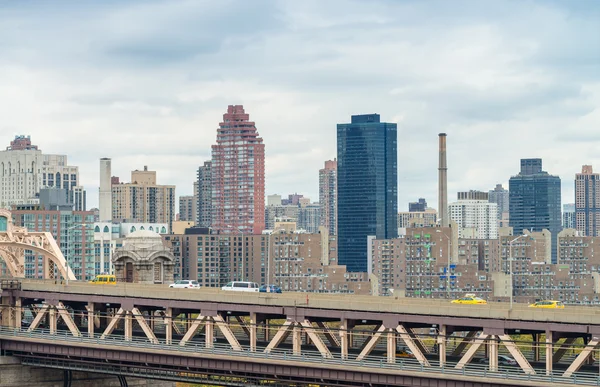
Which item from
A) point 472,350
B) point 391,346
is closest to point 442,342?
point 472,350

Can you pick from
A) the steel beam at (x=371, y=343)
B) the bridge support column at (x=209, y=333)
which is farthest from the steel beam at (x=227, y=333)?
the steel beam at (x=371, y=343)

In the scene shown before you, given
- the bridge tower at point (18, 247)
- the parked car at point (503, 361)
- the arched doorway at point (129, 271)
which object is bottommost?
the parked car at point (503, 361)

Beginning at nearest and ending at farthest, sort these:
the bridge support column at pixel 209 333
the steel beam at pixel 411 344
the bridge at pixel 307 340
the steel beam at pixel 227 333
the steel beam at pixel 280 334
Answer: the bridge at pixel 307 340
the steel beam at pixel 411 344
the steel beam at pixel 280 334
the steel beam at pixel 227 333
the bridge support column at pixel 209 333

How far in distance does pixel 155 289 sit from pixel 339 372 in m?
23.6

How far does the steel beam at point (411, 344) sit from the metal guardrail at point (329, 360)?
1.91ft

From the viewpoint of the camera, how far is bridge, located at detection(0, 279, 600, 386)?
8244 cm

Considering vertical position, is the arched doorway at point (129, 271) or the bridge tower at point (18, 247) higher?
the bridge tower at point (18, 247)

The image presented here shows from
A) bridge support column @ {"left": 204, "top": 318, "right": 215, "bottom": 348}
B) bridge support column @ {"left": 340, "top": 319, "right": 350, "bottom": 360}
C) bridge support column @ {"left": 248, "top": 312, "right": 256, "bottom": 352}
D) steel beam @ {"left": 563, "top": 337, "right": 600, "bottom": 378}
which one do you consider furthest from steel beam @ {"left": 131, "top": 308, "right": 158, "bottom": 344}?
steel beam @ {"left": 563, "top": 337, "right": 600, "bottom": 378}

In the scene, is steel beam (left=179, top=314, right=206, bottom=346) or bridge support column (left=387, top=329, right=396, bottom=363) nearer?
bridge support column (left=387, top=329, right=396, bottom=363)

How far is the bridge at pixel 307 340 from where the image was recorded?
82438mm

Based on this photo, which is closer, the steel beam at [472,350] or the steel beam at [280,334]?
the steel beam at [472,350]

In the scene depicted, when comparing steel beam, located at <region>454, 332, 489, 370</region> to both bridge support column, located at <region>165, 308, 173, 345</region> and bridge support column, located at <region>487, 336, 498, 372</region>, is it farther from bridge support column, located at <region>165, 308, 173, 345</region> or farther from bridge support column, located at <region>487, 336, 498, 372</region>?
bridge support column, located at <region>165, 308, 173, 345</region>

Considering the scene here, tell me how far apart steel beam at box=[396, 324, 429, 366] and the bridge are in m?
0.07

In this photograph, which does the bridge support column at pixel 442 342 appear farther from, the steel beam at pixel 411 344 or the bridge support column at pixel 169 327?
the bridge support column at pixel 169 327
